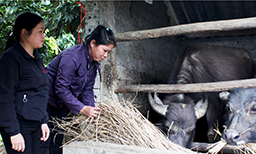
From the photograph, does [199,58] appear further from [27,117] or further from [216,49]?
[27,117]

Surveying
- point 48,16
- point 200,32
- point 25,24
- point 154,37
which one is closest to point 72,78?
point 25,24

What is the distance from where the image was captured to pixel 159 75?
5148mm

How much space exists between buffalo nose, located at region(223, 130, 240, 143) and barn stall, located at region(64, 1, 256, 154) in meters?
0.55

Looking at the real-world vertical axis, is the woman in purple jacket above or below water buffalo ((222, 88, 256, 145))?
above

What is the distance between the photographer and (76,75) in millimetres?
2291

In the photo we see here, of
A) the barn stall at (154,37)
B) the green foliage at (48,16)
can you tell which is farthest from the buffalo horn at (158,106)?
the green foliage at (48,16)

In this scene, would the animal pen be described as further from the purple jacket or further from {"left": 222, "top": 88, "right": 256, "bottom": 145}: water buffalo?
the purple jacket

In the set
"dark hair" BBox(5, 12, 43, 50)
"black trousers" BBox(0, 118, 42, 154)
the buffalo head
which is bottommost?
the buffalo head

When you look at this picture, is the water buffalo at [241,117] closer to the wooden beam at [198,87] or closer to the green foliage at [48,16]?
the wooden beam at [198,87]

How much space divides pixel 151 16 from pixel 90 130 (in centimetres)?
332

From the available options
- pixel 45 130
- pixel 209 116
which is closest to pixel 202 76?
pixel 209 116

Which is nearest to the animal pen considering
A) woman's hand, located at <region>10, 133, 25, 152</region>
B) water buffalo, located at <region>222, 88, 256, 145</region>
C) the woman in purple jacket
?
water buffalo, located at <region>222, 88, 256, 145</region>

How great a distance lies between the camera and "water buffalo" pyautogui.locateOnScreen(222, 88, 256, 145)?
8.82ft

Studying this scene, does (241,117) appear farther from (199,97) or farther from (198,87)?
(199,97)
